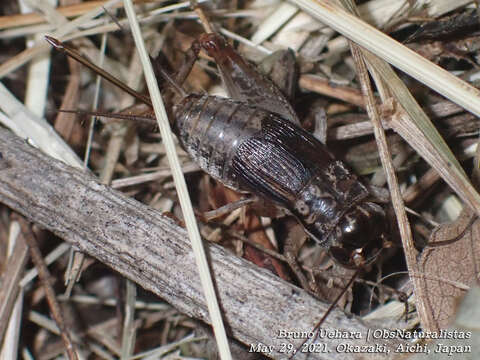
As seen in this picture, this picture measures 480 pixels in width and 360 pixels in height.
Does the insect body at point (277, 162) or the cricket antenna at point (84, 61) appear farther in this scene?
the insect body at point (277, 162)

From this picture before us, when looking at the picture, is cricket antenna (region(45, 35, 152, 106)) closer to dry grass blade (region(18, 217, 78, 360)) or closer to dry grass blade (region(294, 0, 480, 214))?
dry grass blade (region(294, 0, 480, 214))

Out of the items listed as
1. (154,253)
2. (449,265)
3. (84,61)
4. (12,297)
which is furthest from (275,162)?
(12,297)

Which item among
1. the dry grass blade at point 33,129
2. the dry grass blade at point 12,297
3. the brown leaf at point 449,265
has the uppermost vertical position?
the dry grass blade at point 33,129

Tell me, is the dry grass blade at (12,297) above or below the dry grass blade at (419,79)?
below

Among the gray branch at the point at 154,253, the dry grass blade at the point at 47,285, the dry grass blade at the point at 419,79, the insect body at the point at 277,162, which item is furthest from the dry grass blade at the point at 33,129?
the dry grass blade at the point at 419,79

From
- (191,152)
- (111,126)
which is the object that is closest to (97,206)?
(191,152)

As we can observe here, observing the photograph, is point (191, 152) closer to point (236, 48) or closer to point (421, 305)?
point (236, 48)

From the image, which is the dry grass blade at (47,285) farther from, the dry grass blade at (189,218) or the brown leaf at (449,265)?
the brown leaf at (449,265)
